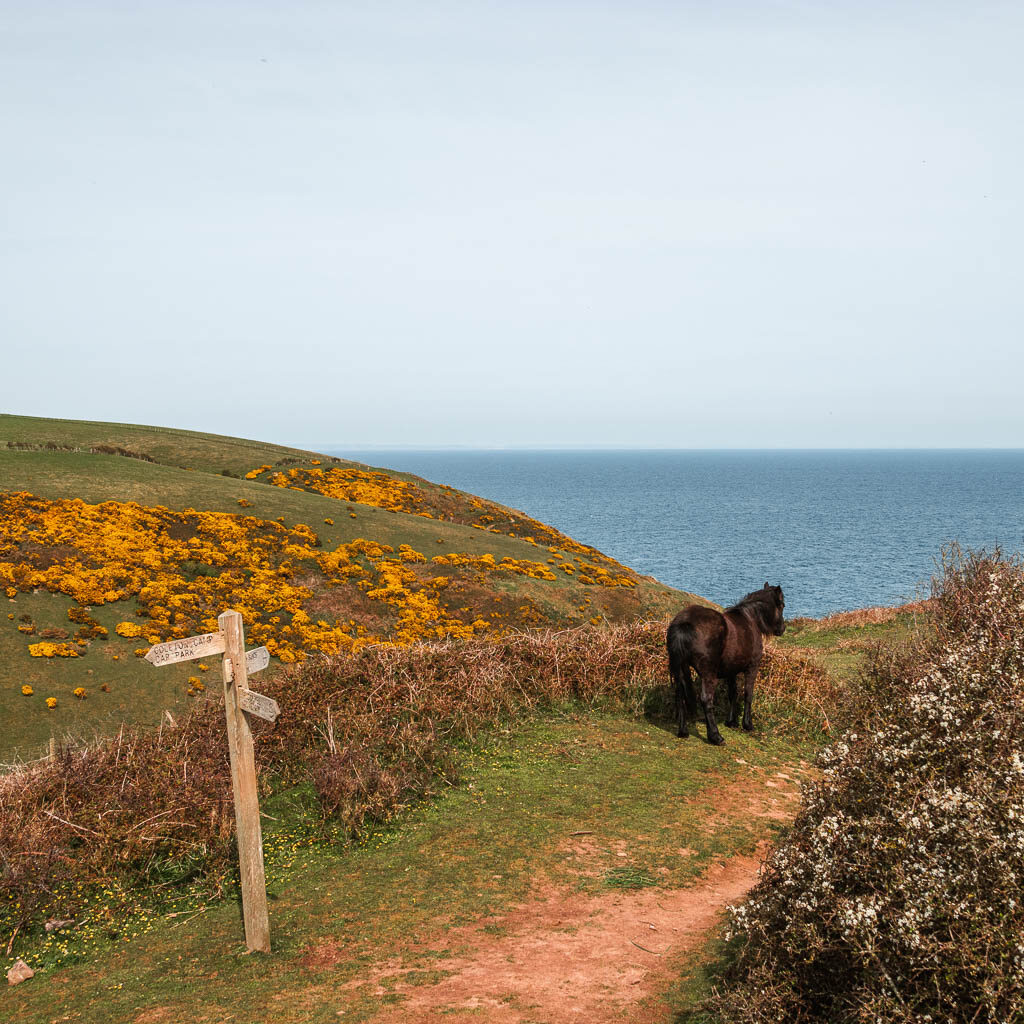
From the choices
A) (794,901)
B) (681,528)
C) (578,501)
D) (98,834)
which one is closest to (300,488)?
(98,834)

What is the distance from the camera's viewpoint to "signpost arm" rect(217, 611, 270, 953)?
7855mm

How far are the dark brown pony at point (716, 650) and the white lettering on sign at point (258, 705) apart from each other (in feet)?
25.8

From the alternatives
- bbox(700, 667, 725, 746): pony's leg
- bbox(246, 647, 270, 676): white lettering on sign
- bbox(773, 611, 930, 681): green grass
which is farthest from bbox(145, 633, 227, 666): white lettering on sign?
bbox(773, 611, 930, 681): green grass

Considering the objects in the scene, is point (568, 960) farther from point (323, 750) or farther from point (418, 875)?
point (323, 750)

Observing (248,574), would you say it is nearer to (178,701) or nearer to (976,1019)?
(178,701)

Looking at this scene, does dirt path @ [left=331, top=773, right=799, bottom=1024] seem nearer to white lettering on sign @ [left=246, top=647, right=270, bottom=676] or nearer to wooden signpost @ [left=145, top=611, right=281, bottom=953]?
wooden signpost @ [left=145, top=611, right=281, bottom=953]

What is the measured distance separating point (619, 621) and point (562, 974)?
14030 millimetres

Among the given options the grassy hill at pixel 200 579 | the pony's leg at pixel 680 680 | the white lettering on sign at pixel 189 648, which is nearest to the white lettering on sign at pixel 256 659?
the white lettering on sign at pixel 189 648

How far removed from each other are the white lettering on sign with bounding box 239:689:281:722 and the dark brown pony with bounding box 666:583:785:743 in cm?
786

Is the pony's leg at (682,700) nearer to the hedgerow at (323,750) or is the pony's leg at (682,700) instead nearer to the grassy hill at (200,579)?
the hedgerow at (323,750)

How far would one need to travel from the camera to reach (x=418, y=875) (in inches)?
372

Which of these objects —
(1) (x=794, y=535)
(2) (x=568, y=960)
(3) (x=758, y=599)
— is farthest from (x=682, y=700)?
(1) (x=794, y=535)

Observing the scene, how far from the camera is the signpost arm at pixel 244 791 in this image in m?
7.86

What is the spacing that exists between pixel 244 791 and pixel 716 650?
27.9ft
